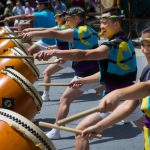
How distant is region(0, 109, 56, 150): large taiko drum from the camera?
13.6 ft

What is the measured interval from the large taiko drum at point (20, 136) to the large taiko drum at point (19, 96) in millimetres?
1524

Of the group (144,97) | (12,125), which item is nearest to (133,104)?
(144,97)

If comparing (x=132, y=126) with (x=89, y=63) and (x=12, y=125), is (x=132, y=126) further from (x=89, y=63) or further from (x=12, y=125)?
(x=12, y=125)

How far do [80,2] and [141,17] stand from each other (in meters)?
3.83

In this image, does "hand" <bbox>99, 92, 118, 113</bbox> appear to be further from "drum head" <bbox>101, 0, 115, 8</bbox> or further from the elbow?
"drum head" <bbox>101, 0, 115, 8</bbox>

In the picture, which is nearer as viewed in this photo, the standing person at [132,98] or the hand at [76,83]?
the standing person at [132,98]

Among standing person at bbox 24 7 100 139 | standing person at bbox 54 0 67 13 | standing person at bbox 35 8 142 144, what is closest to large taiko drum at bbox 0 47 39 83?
standing person at bbox 24 7 100 139

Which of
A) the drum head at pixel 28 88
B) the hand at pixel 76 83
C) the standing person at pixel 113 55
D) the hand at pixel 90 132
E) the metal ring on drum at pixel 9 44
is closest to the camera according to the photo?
the hand at pixel 90 132

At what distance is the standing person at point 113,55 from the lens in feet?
16.6

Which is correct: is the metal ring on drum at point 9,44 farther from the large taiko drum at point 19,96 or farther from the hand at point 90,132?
the hand at point 90,132

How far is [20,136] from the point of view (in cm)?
422

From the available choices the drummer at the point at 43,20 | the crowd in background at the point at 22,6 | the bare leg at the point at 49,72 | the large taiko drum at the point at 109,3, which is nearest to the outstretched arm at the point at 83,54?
the bare leg at the point at 49,72

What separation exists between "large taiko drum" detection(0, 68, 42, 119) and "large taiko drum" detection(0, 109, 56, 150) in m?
1.52

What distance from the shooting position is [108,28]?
5.42 m
